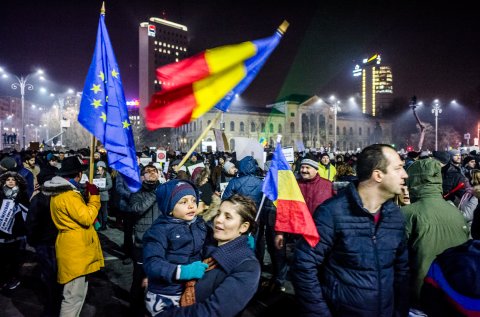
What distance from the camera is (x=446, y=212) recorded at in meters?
3.26

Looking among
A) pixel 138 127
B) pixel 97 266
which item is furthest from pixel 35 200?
pixel 138 127

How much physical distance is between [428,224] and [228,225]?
189cm

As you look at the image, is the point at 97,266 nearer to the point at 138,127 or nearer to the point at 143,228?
the point at 143,228

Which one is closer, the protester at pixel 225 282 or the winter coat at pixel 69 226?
the protester at pixel 225 282

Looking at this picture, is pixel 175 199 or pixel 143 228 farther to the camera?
pixel 143 228

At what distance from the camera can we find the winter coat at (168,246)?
258cm

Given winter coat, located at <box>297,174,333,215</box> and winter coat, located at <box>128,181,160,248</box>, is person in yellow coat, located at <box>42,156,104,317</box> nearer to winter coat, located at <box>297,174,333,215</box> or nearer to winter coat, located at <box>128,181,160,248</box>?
winter coat, located at <box>128,181,160,248</box>

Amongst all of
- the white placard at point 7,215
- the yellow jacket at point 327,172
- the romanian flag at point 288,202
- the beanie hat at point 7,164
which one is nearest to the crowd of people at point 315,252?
the romanian flag at point 288,202

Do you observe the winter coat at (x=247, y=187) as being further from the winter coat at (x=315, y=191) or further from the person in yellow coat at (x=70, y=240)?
the person in yellow coat at (x=70, y=240)

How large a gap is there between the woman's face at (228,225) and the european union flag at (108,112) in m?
2.21

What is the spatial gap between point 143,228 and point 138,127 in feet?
240

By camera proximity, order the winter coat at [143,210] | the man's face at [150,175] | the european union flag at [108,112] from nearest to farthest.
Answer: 1. the european union flag at [108,112]
2. the winter coat at [143,210]
3. the man's face at [150,175]

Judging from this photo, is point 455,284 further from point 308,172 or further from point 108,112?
point 108,112

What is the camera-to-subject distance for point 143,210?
197 inches
